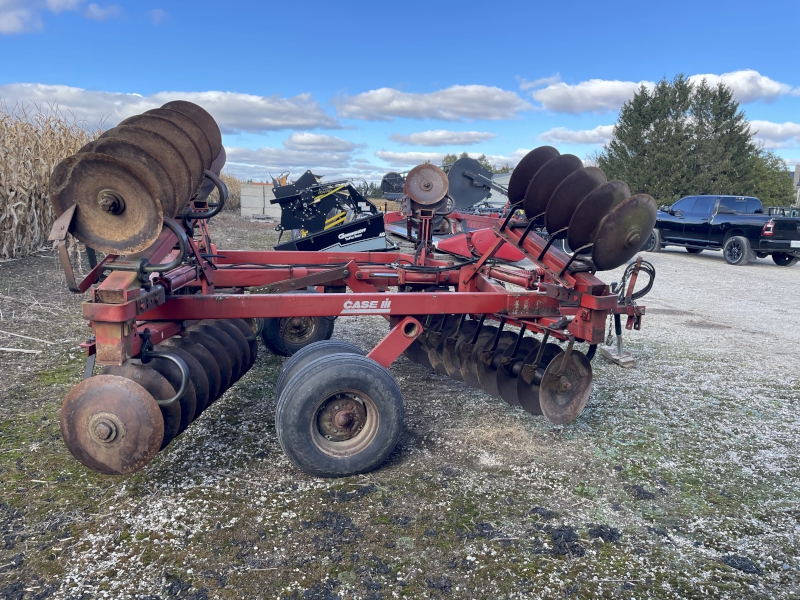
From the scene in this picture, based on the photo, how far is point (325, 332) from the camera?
594 cm

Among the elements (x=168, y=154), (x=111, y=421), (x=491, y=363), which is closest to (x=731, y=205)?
(x=491, y=363)

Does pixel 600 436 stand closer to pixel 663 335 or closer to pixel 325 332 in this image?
pixel 325 332

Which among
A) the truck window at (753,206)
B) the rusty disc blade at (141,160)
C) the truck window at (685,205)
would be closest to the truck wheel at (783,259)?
the truck window at (753,206)

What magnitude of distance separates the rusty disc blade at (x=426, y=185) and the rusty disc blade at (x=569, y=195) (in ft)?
6.65

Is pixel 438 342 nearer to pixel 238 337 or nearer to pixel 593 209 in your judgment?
pixel 238 337

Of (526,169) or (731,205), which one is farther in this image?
(731,205)

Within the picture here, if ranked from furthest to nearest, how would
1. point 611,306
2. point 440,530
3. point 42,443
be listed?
point 611,306 < point 42,443 < point 440,530

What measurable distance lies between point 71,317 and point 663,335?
7.31 meters

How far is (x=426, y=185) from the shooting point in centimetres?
621

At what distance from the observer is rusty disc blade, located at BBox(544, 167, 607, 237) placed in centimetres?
419

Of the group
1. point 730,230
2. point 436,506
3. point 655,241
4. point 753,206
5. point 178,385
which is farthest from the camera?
point 655,241

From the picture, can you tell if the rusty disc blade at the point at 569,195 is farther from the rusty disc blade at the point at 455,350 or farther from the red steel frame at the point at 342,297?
the rusty disc blade at the point at 455,350

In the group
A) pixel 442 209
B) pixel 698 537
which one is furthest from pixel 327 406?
pixel 442 209

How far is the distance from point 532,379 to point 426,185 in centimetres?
278
